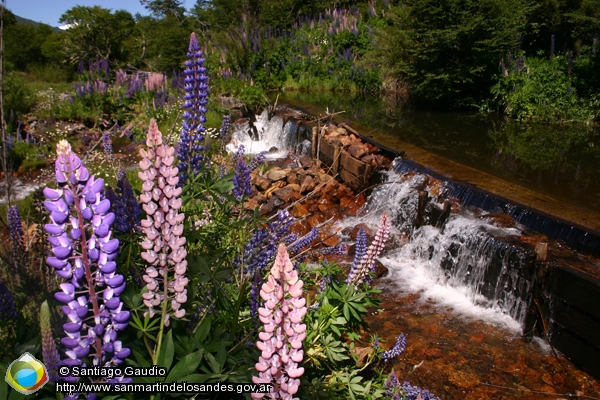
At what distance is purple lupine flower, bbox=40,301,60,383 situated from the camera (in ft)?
3.69

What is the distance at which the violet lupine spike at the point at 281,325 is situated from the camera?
3.95ft

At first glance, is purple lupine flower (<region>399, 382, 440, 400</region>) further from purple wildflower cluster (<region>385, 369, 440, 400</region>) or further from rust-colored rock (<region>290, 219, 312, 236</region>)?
rust-colored rock (<region>290, 219, 312, 236</region>)

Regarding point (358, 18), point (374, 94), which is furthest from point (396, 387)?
point (358, 18)

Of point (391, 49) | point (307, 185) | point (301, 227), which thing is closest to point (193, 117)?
point (301, 227)

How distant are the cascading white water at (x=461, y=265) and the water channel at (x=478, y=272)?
0.01m

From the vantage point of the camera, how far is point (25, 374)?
4.35 feet

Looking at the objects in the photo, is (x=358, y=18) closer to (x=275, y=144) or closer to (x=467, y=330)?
(x=275, y=144)

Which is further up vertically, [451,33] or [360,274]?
[451,33]

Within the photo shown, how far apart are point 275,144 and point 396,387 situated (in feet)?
30.7

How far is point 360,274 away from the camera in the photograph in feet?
8.45

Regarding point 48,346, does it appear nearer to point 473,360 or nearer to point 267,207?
point 473,360

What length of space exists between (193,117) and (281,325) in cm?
166

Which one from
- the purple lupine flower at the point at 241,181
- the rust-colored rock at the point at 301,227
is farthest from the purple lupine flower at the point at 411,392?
the rust-colored rock at the point at 301,227

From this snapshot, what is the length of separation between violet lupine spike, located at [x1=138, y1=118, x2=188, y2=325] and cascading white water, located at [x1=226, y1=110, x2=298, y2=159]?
368 inches
